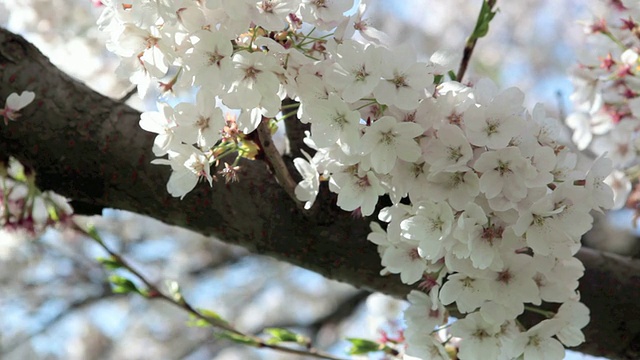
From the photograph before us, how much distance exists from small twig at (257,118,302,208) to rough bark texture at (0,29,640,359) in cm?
12

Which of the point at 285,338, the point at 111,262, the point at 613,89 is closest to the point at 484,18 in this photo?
the point at 613,89

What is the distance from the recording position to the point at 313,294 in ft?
20.3

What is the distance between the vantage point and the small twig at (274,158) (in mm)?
1119

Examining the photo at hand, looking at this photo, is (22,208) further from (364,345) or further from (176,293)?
(364,345)

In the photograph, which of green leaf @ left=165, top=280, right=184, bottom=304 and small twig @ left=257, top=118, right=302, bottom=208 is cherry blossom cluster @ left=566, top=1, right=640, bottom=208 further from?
green leaf @ left=165, top=280, right=184, bottom=304

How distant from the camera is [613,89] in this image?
187 centimetres

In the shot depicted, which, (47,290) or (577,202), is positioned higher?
(577,202)

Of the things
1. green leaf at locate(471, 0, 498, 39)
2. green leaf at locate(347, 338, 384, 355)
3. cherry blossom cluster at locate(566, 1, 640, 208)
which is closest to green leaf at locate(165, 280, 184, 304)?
green leaf at locate(347, 338, 384, 355)

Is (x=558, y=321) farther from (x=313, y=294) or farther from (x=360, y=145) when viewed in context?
(x=313, y=294)

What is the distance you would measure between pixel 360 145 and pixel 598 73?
1.06 m

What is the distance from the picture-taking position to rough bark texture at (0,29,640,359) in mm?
1395

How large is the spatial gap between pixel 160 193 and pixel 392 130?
2.01 ft

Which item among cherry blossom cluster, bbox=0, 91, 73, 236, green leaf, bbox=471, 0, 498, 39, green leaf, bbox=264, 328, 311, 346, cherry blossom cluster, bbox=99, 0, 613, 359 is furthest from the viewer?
green leaf, bbox=264, 328, 311, 346

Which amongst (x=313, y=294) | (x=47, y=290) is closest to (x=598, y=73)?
(x=47, y=290)
